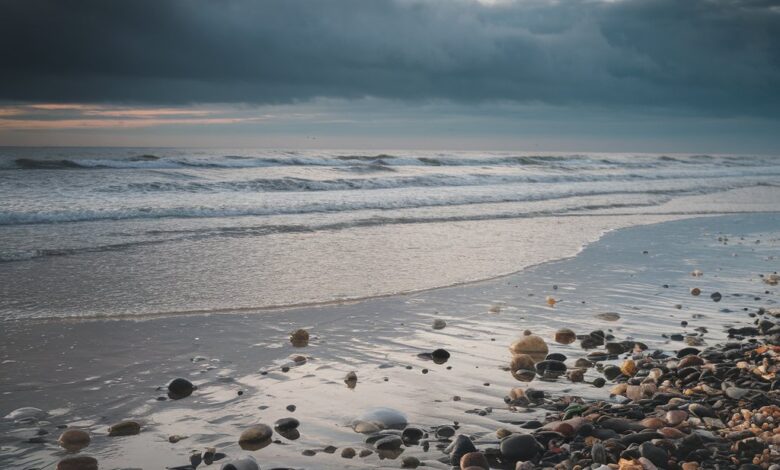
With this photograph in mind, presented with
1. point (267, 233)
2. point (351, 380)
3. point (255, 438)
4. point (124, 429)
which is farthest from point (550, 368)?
point (267, 233)

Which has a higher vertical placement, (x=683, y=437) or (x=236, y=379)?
(x=683, y=437)

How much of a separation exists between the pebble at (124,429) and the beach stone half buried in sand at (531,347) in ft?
10.6

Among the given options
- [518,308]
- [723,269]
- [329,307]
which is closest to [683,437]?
[518,308]

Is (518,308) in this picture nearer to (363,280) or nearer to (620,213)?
(363,280)

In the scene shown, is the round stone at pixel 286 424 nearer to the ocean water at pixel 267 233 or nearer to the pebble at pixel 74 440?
the pebble at pixel 74 440

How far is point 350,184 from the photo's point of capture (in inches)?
1108

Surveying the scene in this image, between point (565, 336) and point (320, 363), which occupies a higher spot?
point (565, 336)

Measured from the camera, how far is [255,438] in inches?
153

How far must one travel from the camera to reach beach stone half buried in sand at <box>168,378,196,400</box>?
4.65 metres

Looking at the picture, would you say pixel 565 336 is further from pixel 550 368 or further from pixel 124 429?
pixel 124 429

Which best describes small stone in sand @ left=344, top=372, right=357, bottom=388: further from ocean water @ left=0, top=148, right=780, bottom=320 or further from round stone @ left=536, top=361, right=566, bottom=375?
ocean water @ left=0, top=148, right=780, bottom=320

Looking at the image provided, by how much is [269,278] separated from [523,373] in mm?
4763

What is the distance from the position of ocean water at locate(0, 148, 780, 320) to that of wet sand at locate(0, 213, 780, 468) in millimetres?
955

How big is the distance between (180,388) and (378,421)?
1570mm
